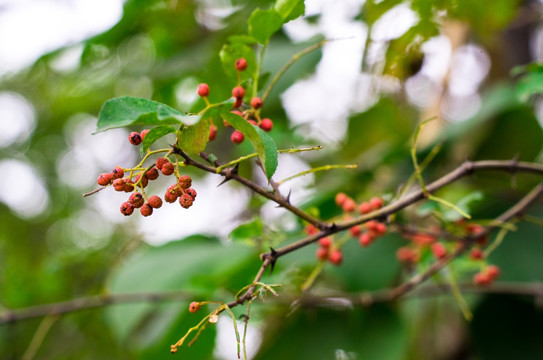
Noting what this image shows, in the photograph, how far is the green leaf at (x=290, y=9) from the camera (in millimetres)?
494

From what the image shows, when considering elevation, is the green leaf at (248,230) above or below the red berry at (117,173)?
below

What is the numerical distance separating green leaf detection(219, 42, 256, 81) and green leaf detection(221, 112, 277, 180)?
0.58 ft

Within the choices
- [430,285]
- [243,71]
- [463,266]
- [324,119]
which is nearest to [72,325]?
[324,119]

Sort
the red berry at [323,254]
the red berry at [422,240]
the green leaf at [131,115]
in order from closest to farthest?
the green leaf at [131,115], the red berry at [323,254], the red berry at [422,240]

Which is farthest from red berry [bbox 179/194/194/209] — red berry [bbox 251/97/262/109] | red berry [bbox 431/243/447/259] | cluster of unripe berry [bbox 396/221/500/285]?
red berry [bbox 431/243/447/259]

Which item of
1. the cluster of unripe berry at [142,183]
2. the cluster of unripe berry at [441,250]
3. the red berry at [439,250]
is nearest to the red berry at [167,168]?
the cluster of unripe berry at [142,183]

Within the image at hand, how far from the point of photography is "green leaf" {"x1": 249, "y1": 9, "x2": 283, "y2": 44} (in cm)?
50

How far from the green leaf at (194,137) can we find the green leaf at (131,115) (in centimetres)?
4

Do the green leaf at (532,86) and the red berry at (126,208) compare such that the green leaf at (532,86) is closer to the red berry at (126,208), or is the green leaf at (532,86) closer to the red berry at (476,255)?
the red berry at (476,255)

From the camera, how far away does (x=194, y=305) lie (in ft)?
1.27

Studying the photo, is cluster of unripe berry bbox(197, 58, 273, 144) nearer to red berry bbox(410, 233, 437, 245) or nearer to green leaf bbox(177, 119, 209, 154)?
green leaf bbox(177, 119, 209, 154)

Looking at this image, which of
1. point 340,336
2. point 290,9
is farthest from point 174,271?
point 290,9

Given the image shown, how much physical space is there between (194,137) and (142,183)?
5cm

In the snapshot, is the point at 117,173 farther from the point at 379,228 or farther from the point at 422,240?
the point at 422,240
